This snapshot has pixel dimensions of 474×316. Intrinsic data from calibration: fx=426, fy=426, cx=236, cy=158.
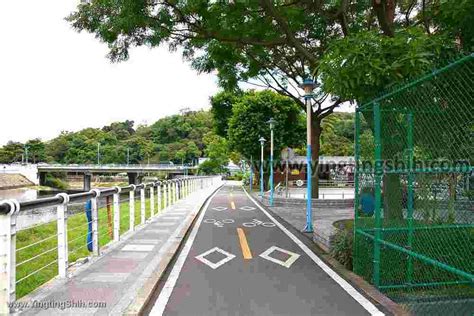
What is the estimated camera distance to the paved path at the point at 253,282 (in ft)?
17.8

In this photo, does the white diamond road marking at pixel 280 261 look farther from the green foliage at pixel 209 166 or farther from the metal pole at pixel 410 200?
the green foliage at pixel 209 166

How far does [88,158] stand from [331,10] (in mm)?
108961

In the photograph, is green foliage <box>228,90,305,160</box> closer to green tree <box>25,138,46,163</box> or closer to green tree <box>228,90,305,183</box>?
green tree <box>228,90,305,183</box>

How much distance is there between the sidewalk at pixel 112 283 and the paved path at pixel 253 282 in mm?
296

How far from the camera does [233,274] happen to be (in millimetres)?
7258

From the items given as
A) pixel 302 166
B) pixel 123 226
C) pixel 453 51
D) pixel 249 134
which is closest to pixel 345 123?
pixel 302 166

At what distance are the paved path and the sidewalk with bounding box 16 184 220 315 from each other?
0.30 metres

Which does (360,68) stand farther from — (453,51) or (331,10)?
(331,10)

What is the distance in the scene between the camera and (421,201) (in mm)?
6887

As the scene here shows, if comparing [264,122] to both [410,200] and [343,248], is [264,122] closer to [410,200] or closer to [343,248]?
[343,248]

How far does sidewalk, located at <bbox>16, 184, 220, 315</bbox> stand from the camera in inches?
196

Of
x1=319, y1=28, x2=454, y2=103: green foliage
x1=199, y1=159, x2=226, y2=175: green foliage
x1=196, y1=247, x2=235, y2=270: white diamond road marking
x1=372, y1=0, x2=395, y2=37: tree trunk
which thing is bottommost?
x1=196, y1=247, x2=235, y2=270: white diamond road marking

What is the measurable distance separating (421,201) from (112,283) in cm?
495

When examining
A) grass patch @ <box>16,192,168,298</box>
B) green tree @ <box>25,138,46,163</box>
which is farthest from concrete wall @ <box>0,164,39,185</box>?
grass patch @ <box>16,192,168,298</box>
